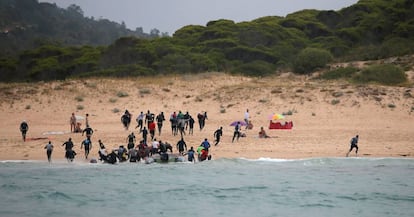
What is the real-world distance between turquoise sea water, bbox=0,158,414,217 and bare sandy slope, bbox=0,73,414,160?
1.90 m

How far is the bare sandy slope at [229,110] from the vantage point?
2994 centimetres

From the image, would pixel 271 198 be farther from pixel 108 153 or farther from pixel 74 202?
pixel 108 153

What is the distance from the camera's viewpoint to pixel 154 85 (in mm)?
47438

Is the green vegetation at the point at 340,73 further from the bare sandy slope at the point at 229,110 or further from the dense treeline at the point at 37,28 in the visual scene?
the dense treeline at the point at 37,28

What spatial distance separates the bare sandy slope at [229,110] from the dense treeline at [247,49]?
1009 centimetres

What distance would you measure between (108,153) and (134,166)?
251cm

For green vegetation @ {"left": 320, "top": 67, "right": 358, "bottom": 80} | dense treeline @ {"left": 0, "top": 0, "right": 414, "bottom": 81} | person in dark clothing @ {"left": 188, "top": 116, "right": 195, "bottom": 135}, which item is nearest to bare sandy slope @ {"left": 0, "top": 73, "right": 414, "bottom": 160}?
person in dark clothing @ {"left": 188, "top": 116, "right": 195, "bottom": 135}

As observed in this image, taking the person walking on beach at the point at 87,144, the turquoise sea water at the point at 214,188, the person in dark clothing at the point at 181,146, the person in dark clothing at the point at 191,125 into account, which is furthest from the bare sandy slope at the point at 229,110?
the turquoise sea water at the point at 214,188

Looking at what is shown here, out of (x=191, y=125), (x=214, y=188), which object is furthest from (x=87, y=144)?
(x=191, y=125)

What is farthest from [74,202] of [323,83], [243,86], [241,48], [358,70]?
[241,48]

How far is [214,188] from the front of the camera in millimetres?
23734

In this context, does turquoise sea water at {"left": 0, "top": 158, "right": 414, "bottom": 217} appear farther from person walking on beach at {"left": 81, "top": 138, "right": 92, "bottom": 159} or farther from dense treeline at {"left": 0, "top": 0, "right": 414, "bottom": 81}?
dense treeline at {"left": 0, "top": 0, "right": 414, "bottom": 81}

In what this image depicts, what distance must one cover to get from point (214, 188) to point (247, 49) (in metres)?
44.3

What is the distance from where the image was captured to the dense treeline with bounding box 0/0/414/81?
197ft
